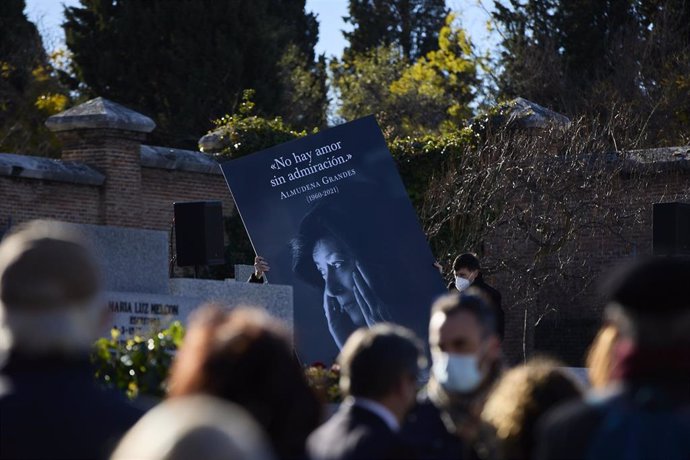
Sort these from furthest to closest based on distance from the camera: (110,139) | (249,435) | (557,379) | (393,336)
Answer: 1. (110,139)
2. (393,336)
3. (557,379)
4. (249,435)

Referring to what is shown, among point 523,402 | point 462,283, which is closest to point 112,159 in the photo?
point 462,283

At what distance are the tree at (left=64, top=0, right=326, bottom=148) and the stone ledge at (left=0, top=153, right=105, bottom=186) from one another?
46.3ft

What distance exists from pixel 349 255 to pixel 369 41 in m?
42.4

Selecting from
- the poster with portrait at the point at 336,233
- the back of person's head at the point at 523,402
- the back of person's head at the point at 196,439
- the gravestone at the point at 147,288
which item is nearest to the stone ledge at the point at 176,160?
the poster with portrait at the point at 336,233

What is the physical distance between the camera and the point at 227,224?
22484mm

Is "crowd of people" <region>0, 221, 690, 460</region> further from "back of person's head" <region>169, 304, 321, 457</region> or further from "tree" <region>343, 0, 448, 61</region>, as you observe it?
"tree" <region>343, 0, 448, 61</region>

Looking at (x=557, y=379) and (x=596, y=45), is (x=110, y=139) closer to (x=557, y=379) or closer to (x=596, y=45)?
(x=557, y=379)

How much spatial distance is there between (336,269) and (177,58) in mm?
23659

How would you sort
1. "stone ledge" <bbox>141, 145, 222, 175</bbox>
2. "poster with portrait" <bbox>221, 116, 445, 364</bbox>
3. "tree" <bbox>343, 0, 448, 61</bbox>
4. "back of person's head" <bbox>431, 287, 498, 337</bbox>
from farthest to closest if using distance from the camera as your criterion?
"tree" <bbox>343, 0, 448, 61</bbox>
"stone ledge" <bbox>141, 145, 222, 175</bbox>
"poster with portrait" <bbox>221, 116, 445, 364</bbox>
"back of person's head" <bbox>431, 287, 498, 337</bbox>

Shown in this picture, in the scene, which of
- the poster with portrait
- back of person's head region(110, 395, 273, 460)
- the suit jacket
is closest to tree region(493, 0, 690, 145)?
the poster with portrait

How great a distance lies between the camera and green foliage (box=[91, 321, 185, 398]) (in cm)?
822

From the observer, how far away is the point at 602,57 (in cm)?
4059

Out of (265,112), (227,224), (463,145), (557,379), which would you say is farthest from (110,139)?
(557,379)

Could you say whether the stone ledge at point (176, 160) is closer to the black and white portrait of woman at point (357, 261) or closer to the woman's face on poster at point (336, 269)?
the black and white portrait of woman at point (357, 261)
